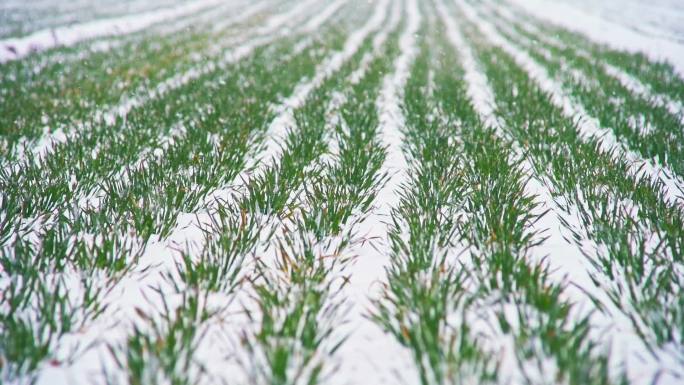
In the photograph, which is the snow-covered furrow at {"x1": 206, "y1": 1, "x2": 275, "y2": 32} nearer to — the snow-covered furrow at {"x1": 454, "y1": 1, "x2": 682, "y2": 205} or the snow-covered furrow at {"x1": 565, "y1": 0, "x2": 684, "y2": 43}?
the snow-covered furrow at {"x1": 454, "y1": 1, "x2": 682, "y2": 205}

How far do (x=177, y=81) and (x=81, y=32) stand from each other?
8.74 metres

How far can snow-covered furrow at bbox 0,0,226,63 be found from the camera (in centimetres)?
939

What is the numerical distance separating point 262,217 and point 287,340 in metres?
1.20

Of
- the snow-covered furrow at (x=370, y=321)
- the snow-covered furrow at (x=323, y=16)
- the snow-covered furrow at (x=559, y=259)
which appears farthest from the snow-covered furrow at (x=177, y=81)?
the snow-covered furrow at (x=559, y=259)

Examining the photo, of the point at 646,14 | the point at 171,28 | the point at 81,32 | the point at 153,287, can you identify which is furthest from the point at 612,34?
the point at 81,32

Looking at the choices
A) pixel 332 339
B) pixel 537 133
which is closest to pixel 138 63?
pixel 537 133

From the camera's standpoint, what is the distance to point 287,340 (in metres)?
1.49

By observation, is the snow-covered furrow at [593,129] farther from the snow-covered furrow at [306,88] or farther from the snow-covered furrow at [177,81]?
the snow-covered furrow at [177,81]

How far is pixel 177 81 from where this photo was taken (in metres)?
6.98

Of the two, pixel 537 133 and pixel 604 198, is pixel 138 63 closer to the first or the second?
pixel 537 133

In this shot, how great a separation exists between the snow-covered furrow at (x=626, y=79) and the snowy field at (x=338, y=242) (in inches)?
4.6

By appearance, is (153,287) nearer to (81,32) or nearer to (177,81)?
(177,81)

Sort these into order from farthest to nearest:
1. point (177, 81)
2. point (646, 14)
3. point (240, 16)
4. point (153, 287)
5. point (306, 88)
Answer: point (646, 14), point (240, 16), point (177, 81), point (306, 88), point (153, 287)

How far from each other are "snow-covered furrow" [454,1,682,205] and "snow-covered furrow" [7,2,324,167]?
15.7 ft
